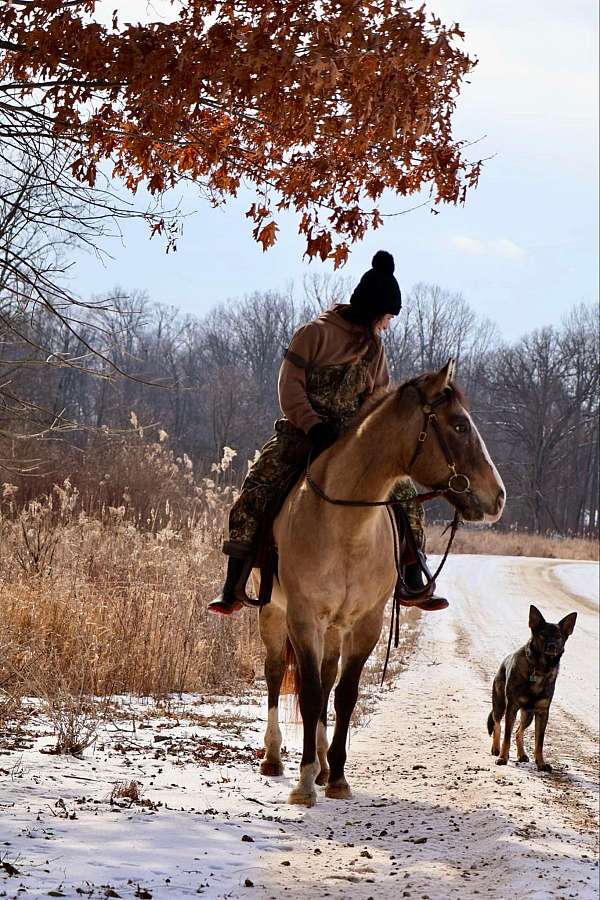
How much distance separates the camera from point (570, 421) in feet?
164

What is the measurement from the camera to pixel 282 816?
555 centimetres

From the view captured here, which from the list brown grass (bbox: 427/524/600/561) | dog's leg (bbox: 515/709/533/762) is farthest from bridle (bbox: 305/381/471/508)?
brown grass (bbox: 427/524/600/561)

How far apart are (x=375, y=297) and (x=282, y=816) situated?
302cm

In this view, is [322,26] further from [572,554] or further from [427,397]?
[572,554]

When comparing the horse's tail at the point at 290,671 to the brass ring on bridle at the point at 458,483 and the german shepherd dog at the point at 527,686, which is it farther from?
the brass ring on bridle at the point at 458,483

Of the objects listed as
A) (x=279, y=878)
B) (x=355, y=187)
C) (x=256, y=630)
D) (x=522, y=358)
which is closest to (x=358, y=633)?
(x=279, y=878)

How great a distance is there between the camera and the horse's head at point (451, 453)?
5.27 meters

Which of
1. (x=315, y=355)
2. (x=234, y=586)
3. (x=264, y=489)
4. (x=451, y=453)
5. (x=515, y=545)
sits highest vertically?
(x=315, y=355)

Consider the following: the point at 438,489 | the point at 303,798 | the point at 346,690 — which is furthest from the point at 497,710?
the point at 438,489

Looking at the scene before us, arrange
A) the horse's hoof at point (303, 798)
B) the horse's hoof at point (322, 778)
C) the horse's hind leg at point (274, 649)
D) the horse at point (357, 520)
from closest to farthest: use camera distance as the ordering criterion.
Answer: the horse at point (357, 520) → the horse's hoof at point (303, 798) → the horse's hoof at point (322, 778) → the horse's hind leg at point (274, 649)

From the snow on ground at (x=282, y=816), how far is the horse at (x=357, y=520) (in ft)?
1.71

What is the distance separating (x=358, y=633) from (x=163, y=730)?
216 cm

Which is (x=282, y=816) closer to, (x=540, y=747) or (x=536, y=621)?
(x=540, y=747)

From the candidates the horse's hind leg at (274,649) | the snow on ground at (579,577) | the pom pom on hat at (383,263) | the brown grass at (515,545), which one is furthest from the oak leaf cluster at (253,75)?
the brown grass at (515,545)
